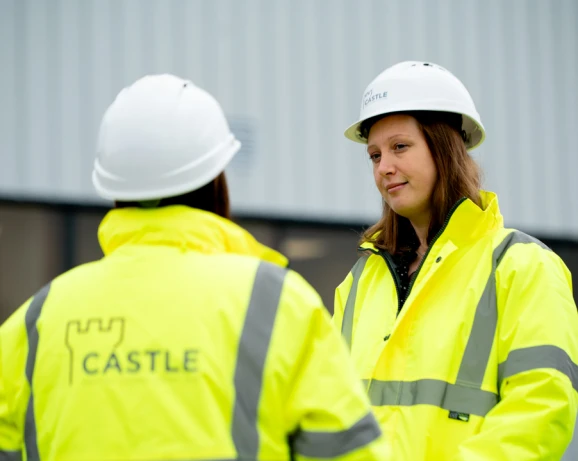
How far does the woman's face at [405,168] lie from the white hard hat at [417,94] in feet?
0.18

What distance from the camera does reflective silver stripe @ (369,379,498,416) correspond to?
87.5 inches

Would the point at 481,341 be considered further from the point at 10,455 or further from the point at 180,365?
the point at 10,455

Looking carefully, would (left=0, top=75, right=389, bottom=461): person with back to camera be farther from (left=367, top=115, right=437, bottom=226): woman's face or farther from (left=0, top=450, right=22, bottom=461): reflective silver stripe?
(left=367, top=115, right=437, bottom=226): woman's face

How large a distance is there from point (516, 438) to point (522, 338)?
0.26m

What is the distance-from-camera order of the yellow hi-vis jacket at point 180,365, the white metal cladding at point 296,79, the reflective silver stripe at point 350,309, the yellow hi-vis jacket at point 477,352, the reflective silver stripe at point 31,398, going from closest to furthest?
the yellow hi-vis jacket at point 180,365, the reflective silver stripe at point 31,398, the yellow hi-vis jacket at point 477,352, the reflective silver stripe at point 350,309, the white metal cladding at point 296,79

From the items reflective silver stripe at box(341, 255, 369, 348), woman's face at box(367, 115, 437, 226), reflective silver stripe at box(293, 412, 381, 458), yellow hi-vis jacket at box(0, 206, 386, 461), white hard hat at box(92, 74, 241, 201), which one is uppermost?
white hard hat at box(92, 74, 241, 201)

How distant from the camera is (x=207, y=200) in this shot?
5.45 feet

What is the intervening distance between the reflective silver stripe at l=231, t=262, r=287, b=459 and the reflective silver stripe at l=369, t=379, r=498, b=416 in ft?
2.89

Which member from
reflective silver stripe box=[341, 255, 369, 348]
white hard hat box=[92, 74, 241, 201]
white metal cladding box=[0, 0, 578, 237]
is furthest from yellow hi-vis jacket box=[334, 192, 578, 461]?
white metal cladding box=[0, 0, 578, 237]

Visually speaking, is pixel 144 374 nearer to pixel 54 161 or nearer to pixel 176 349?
pixel 176 349

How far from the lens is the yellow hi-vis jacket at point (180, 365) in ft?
4.77

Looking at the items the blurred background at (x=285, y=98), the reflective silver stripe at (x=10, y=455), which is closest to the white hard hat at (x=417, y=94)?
the reflective silver stripe at (x=10, y=455)

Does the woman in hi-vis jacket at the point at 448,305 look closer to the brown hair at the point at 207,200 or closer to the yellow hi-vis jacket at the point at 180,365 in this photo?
the yellow hi-vis jacket at the point at 180,365

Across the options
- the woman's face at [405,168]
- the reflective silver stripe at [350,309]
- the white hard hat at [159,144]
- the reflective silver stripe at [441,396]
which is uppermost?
the white hard hat at [159,144]
